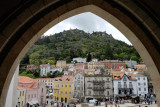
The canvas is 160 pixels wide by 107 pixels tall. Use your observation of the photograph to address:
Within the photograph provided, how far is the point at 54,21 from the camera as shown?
2.89 meters

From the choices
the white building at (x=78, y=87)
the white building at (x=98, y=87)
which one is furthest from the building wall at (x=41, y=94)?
the white building at (x=98, y=87)

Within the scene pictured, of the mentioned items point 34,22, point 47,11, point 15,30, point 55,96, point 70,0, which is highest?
point 70,0

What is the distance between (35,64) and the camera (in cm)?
9200

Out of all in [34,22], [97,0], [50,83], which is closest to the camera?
[34,22]

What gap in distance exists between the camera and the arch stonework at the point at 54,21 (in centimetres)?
243

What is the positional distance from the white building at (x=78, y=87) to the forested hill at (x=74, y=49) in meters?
Result: 60.7

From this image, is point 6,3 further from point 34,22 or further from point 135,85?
point 135,85

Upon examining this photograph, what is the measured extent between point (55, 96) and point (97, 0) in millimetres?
39943

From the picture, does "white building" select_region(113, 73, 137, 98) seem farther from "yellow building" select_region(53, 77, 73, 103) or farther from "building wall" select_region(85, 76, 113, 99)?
"yellow building" select_region(53, 77, 73, 103)

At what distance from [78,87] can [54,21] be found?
36787mm

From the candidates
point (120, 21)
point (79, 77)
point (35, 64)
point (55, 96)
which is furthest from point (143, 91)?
point (35, 64)

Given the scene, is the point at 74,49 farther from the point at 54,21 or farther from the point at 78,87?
the point at 54,21

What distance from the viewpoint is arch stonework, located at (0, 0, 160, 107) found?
2.43m

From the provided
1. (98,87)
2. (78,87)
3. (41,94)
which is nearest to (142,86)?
(98,87)
